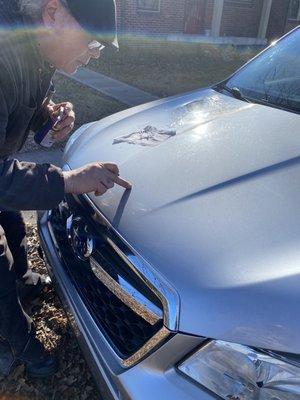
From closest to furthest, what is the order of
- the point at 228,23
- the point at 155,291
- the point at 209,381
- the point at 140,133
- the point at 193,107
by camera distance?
1. the point at 209,381
2. the point at 155,291
3. the point at 140,133
4. the point at 193,107
5. the point at 228,23

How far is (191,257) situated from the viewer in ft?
4.72

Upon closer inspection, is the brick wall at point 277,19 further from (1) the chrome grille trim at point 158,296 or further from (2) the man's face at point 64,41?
(1) the chrome grille trim at point 158,296

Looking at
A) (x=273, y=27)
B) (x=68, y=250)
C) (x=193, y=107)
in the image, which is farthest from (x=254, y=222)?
(x=273, y=27)

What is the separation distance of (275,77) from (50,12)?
166cm

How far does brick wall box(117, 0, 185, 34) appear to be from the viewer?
12.2 m

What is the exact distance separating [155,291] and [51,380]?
1146 mm

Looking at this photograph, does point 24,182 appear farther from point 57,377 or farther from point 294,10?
point 294,10

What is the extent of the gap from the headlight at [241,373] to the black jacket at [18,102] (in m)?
Result: 0.78

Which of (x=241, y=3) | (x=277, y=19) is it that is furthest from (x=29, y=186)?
(x=277, y=19)

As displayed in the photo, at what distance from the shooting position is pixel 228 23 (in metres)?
15.5

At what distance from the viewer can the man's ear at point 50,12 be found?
1490 mm

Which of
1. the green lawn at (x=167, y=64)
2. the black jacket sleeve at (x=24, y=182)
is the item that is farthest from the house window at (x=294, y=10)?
the black jacket sleeve at (x=24, y=182)

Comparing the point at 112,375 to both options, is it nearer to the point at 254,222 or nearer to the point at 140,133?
the point at 254,222

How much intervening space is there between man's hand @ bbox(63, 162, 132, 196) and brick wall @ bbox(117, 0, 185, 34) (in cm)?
1143
